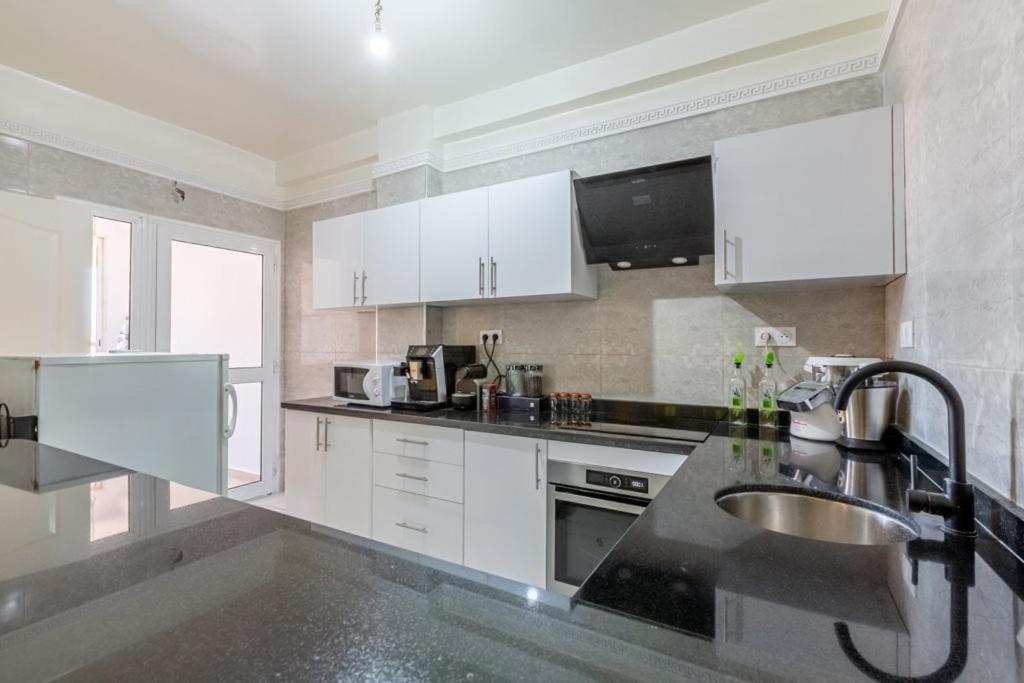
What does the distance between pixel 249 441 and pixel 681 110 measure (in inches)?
152

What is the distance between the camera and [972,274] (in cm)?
97

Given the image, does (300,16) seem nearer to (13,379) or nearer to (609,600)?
(13,379)

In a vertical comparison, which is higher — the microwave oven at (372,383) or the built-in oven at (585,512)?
the microwave oven at (372,383)

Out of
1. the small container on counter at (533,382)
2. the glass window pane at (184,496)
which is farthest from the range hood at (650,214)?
the glass window pane at (184,496)

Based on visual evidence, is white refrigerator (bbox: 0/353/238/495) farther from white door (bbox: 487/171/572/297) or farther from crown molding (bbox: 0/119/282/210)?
crown molding (bbox: 0/119/282/210)

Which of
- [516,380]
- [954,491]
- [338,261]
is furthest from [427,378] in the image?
[954,491]

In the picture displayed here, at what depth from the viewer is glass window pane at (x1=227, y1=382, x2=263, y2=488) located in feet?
11.8

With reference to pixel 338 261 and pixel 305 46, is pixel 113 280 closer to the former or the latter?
pixel 338 261

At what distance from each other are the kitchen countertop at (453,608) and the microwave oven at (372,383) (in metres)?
1.70

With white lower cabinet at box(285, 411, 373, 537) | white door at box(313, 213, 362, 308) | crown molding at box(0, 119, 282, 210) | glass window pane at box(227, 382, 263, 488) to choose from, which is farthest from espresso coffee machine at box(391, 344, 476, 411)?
crown molding at box(0, 119, 282, 210)

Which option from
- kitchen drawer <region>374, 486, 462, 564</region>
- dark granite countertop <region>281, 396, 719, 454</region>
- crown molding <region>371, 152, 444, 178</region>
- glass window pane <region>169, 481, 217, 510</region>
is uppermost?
crown molding <region>371, 152, 444, 178</region>

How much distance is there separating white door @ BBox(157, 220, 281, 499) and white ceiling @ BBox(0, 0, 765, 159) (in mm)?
956

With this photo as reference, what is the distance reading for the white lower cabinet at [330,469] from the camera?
2.43 m

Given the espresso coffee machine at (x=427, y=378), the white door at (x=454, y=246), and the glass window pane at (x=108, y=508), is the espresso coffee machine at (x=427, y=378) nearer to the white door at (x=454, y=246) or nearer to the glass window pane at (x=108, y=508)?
the white door at (x=454, y=246)
